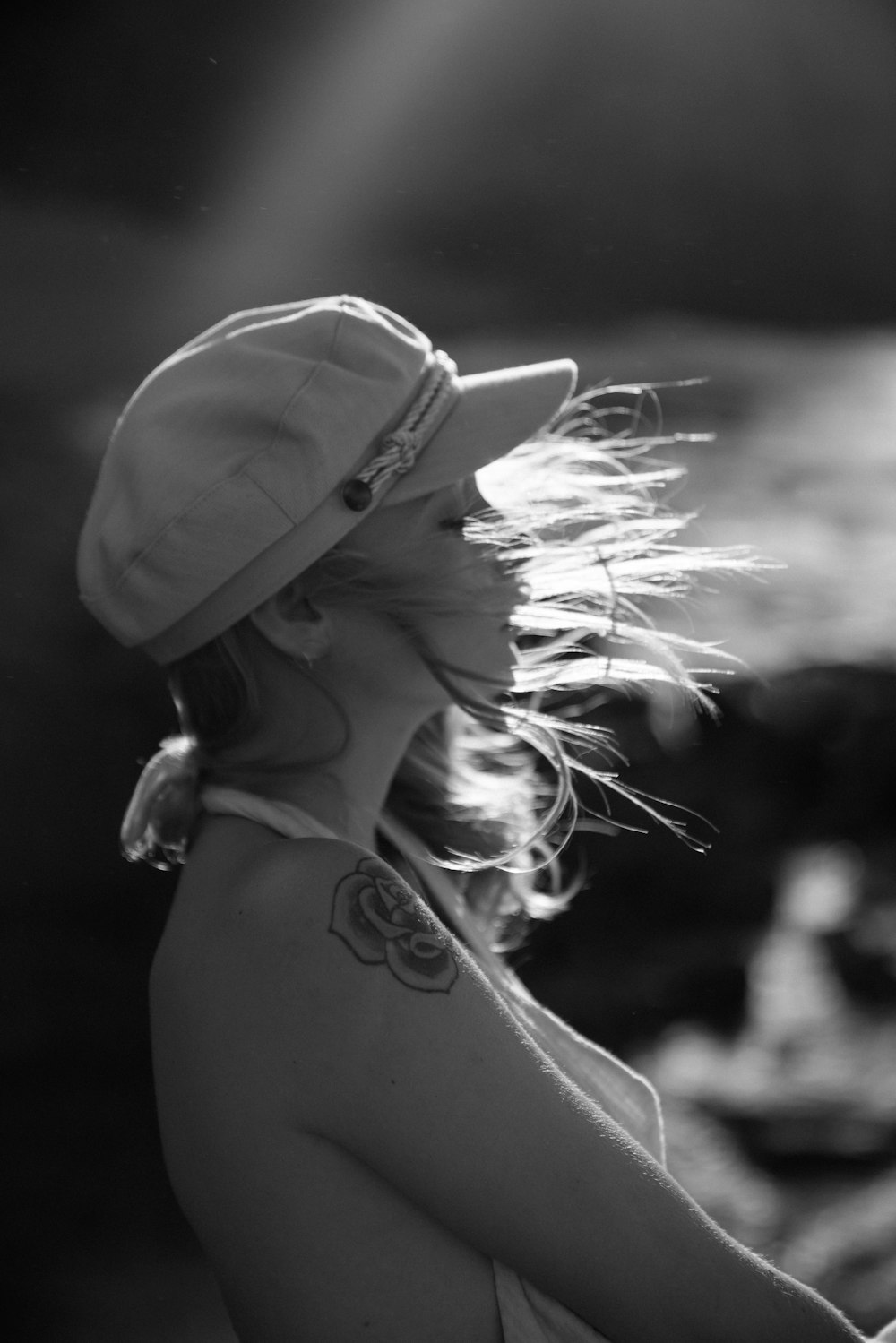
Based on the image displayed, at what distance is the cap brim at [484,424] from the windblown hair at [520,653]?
0.06 m

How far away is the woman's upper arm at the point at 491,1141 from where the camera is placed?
851mm

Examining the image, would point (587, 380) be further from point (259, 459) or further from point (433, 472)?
point (259, 459)

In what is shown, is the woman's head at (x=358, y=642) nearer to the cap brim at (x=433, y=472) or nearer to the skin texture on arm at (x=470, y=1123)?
the cap brim at (x=433, y=472)

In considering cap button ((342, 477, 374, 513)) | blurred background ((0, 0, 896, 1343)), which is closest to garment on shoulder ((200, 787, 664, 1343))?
cap button ((342, 477, 374, 513))

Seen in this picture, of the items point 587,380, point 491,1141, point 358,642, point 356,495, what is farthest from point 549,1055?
point 587,380

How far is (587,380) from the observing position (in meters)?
2.12

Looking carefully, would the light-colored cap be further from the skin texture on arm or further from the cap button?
the skin texture on arm

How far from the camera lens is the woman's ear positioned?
1.08 meters

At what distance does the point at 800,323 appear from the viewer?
2699 mm

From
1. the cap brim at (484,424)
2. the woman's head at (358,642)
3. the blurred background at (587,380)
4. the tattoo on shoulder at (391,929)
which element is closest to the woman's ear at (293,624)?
the woman's head at (358,642)

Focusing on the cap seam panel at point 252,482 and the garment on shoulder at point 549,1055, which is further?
the cap seam panel at point 252,482

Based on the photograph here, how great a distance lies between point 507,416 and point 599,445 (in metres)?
0.27

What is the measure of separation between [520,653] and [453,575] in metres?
0.27

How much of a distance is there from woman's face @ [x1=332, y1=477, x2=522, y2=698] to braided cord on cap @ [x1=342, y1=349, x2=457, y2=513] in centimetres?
5
